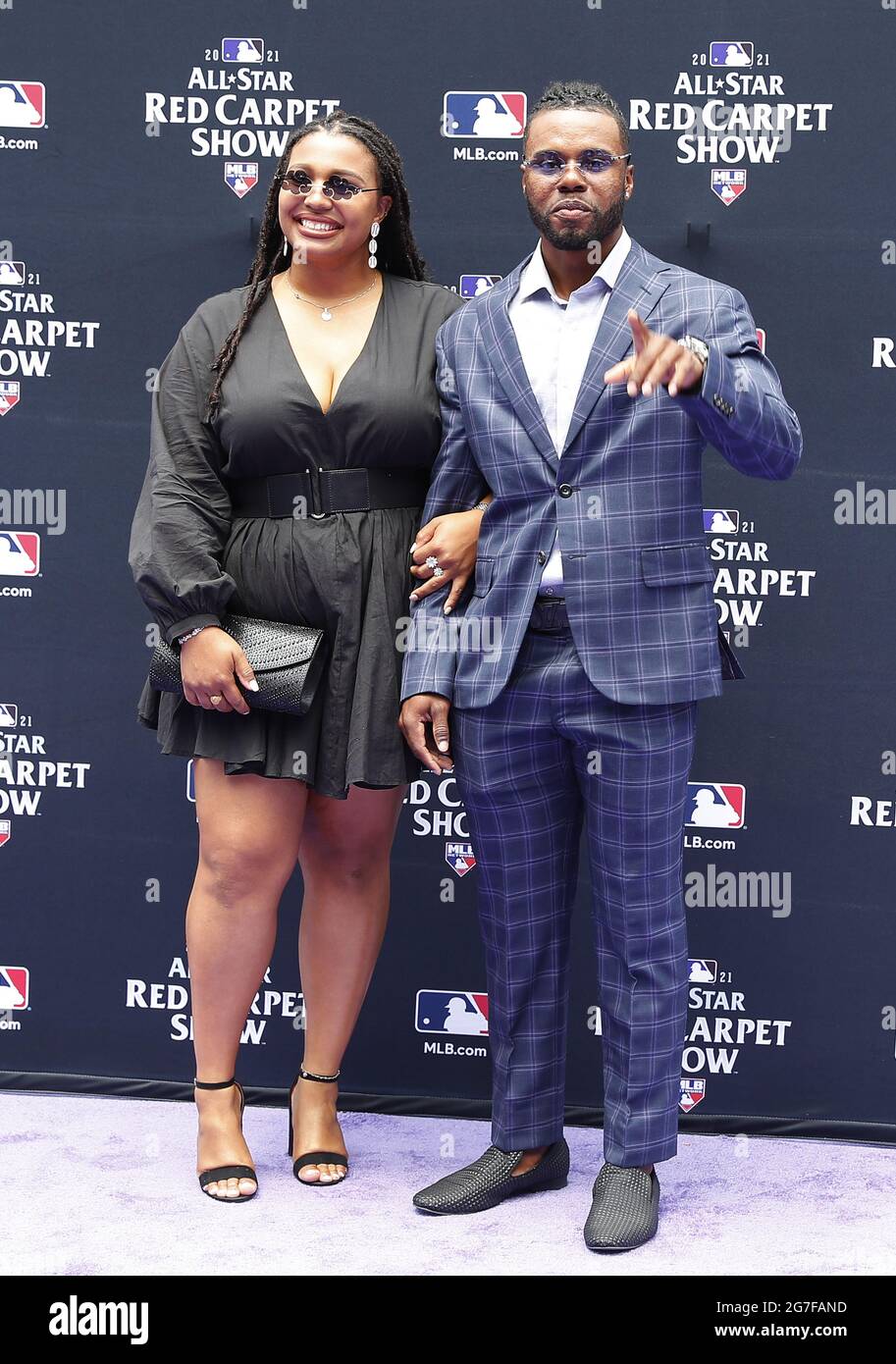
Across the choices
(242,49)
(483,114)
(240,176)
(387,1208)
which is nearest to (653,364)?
(483,114)

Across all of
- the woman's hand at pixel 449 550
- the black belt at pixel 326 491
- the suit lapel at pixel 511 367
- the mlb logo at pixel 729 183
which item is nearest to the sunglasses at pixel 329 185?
the suit lapel at pixel 511 367

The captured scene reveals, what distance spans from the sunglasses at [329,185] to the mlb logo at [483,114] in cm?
58

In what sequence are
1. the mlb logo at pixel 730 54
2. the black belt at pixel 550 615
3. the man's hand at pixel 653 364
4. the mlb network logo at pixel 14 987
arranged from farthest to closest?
the mlb network logo at pixel 14 987 < the mlb logo at pixel 730 54 < the black belt at pixel 550 615 < the man's hand at pixel 653 364

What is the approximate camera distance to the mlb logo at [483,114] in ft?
10.0

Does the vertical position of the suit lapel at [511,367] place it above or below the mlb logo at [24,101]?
below

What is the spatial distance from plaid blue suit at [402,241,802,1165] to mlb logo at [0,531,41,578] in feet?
3.49

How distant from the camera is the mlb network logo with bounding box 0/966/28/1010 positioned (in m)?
3.35

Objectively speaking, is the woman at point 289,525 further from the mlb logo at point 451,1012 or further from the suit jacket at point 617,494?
the mlb logo at point 451,1012

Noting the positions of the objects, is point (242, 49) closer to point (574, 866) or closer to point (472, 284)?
point (472, 284)

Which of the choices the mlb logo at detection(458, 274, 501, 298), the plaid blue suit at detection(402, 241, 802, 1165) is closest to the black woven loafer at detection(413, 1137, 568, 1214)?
the plaid blue suit at detection(402, 241, 802, 1165)

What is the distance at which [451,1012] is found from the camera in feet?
10.8

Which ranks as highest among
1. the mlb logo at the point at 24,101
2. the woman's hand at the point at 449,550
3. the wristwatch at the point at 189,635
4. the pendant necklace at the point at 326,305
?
the mlb logo at the point at 24,101

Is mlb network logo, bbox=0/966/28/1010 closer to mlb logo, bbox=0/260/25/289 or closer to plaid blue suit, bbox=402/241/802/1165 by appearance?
plaid blue suit, bbox=402/241/802/1165

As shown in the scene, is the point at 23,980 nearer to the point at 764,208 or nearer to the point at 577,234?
the point at 577,234
